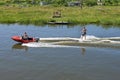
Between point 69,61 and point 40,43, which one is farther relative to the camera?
point 40,43

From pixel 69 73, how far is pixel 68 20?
35703 mm

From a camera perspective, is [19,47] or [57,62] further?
[19,47]

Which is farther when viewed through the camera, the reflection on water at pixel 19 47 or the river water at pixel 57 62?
the reflection on water at pixel 19 47

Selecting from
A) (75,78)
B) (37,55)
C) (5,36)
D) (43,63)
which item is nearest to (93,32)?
(5,36)

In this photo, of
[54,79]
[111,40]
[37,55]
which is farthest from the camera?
[111,40]

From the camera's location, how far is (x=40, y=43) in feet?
117

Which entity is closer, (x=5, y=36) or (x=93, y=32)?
(x=5, y=36)

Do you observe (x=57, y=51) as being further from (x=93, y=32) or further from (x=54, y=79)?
(x=93, y=32)

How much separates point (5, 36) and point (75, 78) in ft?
74.1

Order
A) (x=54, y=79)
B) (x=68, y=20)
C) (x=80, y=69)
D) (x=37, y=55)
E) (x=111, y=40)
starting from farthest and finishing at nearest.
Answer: (x=68, y=20) < (x=111, y=40) < (x=37, y=55) < (x=80, y=69) < (x=54, y=79)

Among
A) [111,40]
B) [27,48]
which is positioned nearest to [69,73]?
[27,48]

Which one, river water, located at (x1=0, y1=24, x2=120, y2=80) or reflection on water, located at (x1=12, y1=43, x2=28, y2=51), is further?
reflection on water, located at (x1=12, y1=43, x2=28, y2=51)

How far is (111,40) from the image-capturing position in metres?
37.0

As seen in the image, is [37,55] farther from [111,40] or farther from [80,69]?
[111,40]
